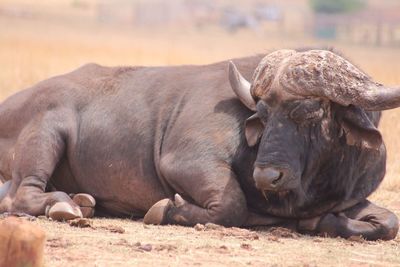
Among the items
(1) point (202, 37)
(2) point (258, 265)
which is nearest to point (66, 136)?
(2) point (258, 265)

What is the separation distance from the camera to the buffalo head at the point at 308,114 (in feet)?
27.8

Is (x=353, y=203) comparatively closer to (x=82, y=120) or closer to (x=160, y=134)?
(x=160, y=134)

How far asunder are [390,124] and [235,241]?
705 cm

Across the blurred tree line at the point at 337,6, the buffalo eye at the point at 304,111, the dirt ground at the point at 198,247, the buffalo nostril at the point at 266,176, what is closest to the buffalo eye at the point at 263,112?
the buffalo eye at the point at 304,111

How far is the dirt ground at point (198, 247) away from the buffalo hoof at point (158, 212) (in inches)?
3.7

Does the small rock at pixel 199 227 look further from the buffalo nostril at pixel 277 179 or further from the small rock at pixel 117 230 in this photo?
the buffalo nostril at pixel 277 179

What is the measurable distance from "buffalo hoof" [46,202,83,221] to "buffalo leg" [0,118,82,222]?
33 centimetres

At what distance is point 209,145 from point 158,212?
2.33ft

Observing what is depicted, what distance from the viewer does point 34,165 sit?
979cm

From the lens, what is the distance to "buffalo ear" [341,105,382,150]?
8.77m

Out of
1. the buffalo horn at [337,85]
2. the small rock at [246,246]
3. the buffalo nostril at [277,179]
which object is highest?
the buffalo horn at [337,85]

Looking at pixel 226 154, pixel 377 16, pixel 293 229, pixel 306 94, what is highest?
pixel 306 94

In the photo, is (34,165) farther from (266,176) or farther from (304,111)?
(304,111)

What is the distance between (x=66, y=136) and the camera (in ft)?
32.9
